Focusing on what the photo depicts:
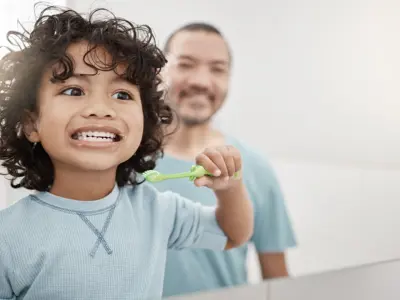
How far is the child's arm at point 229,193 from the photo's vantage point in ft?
2.98

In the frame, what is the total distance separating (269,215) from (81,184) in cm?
37

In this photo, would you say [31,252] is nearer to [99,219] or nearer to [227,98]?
[99,219]

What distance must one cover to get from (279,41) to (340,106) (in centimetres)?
20

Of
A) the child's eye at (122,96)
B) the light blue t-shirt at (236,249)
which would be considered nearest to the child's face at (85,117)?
the child's eye at (122,96)

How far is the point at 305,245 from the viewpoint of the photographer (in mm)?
1090

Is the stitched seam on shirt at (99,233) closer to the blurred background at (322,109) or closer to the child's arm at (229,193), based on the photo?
the child's arm at (229,193)

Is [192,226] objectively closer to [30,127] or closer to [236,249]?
[236,249]

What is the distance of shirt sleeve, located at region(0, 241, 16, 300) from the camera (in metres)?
0.75

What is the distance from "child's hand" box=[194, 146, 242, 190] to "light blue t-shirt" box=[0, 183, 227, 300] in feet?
0.16

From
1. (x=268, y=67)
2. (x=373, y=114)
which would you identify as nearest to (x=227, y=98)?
(x=268, y=67)

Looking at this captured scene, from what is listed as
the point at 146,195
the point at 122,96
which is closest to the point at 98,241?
the point at 146,195

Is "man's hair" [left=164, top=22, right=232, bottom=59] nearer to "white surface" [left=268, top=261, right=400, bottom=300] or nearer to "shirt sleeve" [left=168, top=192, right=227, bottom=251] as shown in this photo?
"shirt sleeve" [left=168, top=192, right=227, bottom=251]

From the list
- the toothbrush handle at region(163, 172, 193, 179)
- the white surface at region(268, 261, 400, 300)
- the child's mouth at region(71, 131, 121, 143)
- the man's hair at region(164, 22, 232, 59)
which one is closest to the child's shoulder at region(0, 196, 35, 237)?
the child's mouth at region(71, 131, 121, 143)

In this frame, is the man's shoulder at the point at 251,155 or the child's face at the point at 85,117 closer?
the child's face at the point at 85,117
